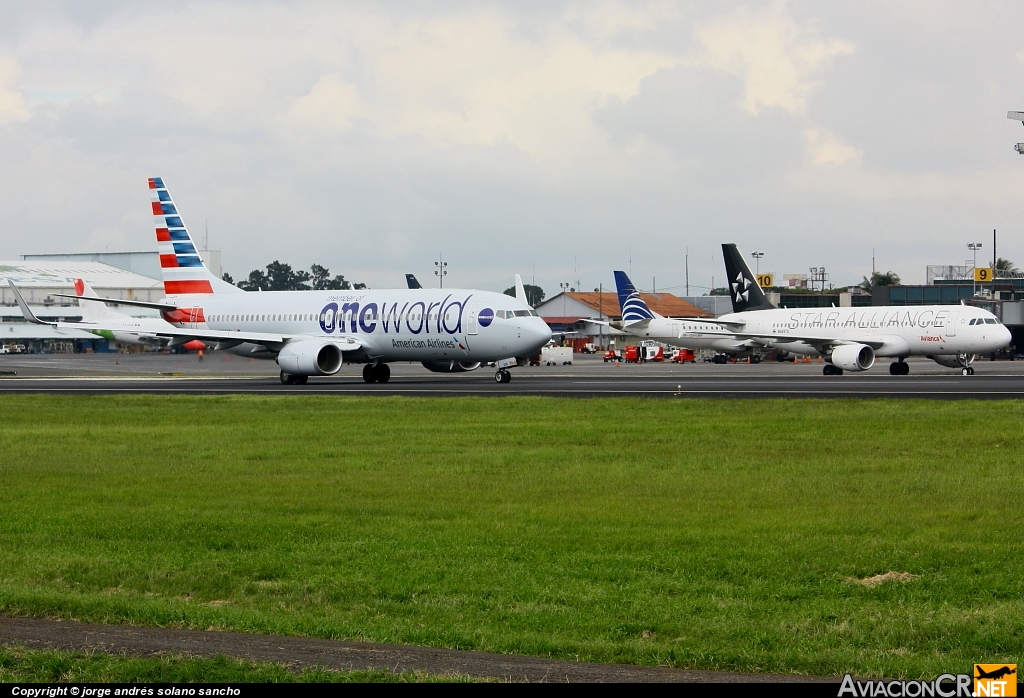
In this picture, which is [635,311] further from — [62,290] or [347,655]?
[62,290]

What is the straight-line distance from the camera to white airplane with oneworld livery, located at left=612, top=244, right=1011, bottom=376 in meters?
63.3

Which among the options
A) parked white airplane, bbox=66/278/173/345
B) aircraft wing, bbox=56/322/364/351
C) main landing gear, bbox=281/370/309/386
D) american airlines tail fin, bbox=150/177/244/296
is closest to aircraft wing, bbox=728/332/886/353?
aircraft wing, bbox=56/322/364/351

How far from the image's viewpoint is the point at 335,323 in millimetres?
57031

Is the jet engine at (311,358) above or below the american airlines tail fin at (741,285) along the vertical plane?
below

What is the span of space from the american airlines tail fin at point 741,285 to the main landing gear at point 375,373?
111ft

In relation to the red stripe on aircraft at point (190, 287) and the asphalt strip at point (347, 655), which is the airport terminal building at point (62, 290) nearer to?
the red stripe on aircraft at point (190, 287)

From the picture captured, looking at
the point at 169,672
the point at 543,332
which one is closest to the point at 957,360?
the point at 543,332

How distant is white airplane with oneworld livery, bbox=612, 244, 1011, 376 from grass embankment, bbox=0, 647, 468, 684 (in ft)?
189

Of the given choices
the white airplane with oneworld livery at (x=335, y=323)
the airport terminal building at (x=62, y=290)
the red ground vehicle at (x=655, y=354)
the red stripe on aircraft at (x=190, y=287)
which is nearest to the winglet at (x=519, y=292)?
the white airplane with oneworld livery at (x=335, y=323)

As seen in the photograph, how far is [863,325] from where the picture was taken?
67.6 meters

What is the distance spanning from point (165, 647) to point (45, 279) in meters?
166

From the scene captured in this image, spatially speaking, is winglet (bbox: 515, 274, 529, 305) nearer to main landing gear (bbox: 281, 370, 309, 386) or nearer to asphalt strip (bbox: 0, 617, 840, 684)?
main landing gear (bbox: 281, 370, 309, 386)

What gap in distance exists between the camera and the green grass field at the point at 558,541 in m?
10.7

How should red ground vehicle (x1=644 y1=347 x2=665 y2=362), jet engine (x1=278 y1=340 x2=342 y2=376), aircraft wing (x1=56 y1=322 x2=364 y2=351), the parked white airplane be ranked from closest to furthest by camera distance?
1. jet engine (x1=278 y1=340 x2=342 y2=376)
2. aircraft wing (x1=56 y1=322 x2=364 y2=351)
3. the parked white airplane
4. red ground vehicle (x1=644 y1=347 x2=665 y2=362)
